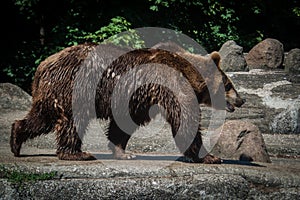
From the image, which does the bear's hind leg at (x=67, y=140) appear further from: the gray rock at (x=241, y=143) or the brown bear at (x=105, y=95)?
Answer: the gray rock at (x=241, y=143)

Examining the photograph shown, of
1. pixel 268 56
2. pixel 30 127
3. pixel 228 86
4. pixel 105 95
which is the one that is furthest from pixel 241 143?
pixel 268 56

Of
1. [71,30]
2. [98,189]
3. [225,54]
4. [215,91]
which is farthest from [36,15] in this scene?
[98,189]

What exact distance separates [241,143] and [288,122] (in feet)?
9.66

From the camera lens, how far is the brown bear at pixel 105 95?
5.68 m

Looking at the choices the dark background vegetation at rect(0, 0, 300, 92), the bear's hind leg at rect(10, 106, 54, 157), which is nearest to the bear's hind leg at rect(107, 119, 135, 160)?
the bear's hind leg at rect(10, 106, 54, 157)

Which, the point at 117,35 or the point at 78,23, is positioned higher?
the point at 78,23

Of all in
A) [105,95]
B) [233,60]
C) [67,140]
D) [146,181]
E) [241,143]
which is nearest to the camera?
[146,181]

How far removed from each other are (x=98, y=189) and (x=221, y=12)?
1455 centimetres

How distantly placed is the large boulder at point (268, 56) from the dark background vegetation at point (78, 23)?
271 cm

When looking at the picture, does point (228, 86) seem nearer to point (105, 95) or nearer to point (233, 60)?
point (105, 95)

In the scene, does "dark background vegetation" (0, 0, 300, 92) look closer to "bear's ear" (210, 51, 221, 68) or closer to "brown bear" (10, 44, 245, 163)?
"bear's ear" (210, 51, 221, 68)

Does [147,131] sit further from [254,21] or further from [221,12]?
[254,21]

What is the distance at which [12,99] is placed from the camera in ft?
36.9

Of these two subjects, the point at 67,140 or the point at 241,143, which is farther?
the point at 241,143
